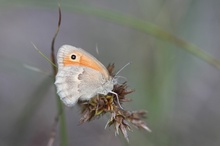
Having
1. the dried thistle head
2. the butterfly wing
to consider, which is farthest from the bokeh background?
the dried thistle head

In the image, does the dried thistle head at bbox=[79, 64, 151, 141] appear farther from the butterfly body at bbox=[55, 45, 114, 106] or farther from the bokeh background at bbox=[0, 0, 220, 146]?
the bokeh background at bbox=[0, 0, 220, 146]

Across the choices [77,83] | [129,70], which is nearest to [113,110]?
[77,83]

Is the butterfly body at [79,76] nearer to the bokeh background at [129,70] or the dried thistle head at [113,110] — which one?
the dried thistle head at [113,110]

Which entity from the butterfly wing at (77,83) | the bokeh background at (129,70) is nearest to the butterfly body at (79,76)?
the butterfly wing at (77,83)

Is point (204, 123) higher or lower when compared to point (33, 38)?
lower

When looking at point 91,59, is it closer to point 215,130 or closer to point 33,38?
point 215,130

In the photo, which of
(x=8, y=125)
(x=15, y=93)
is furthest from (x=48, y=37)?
(x=8, y=125)
